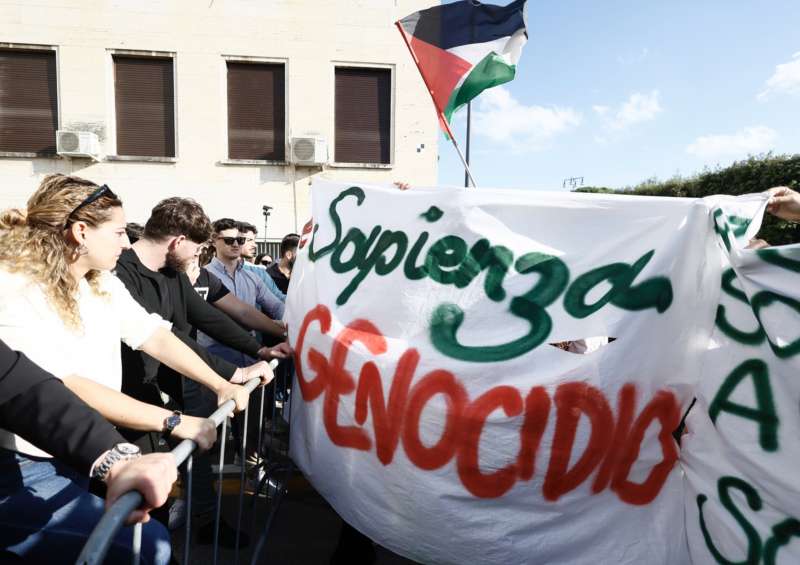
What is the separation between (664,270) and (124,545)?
77.1 inches

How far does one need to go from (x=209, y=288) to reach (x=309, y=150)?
9223 mm

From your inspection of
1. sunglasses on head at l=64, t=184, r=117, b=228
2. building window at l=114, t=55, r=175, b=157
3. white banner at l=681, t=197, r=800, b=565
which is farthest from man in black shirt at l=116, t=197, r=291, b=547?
building window at l=114, t=55, r=175, b=157

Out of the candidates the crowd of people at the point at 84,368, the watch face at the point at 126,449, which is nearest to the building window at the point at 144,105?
the crowd of people at the point at 84,368

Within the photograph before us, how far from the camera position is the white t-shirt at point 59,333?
151cm

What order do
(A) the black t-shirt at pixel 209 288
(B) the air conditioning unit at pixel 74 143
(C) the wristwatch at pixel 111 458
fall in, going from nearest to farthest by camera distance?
1. (C) the wristwatch at pixel 111 458
2. (A) the black t-shirt at pixel 209 288
3. (B) the air conditioning unit at pixel 74 143

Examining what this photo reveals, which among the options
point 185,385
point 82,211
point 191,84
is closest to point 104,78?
point 191,84

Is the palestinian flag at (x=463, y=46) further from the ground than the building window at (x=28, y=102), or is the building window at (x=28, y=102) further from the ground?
the building window at (x=28, y=102)

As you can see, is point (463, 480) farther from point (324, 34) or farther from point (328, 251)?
point (324, 34)

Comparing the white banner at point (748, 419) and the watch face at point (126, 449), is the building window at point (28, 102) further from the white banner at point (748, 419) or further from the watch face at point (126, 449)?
the white banner at point (748, 419)

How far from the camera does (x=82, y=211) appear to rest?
5.98 ft

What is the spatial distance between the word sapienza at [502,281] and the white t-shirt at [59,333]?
3.47 feet

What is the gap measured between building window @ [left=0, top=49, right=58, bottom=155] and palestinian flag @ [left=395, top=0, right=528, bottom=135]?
11.2m

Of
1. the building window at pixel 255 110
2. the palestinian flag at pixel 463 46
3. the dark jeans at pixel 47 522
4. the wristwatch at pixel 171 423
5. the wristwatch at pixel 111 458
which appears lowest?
the dark jeans at pixel 47 522

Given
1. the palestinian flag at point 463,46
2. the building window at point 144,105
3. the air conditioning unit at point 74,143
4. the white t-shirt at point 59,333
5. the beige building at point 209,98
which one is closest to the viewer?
the white t-shirt at point 59,333
